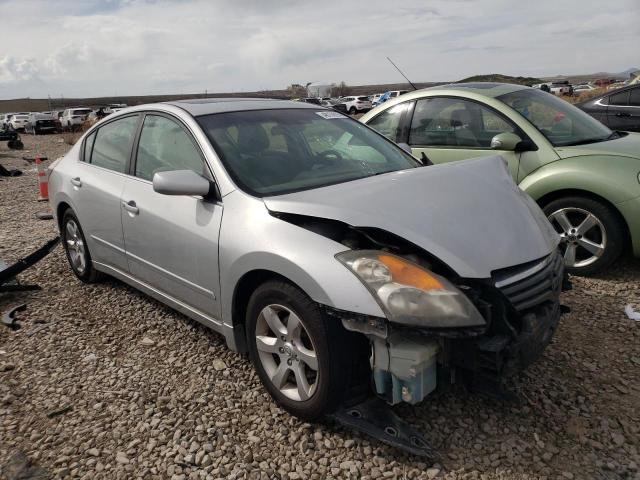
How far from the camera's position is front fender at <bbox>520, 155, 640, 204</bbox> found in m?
4.17

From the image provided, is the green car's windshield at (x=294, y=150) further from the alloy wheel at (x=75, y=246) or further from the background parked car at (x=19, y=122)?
the background parked car at (x=19, y=122)

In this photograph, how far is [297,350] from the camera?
2541mm

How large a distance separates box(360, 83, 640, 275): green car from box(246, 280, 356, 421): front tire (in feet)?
8.95

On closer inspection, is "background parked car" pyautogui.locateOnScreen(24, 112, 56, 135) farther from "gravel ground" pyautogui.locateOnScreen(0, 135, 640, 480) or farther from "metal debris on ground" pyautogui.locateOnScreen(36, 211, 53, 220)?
"gravel ground" pyautogui.locateOnScreen(0, 135, 640, 480)

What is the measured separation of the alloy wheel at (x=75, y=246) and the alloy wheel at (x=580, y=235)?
13.7 ft

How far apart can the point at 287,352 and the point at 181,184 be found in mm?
1082

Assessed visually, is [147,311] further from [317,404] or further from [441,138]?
[441,138]

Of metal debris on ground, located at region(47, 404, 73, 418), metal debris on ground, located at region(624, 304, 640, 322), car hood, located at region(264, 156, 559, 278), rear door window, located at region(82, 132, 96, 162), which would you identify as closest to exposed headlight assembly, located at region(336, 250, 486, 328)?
car hood, located at region(264, 156, 559, 278)

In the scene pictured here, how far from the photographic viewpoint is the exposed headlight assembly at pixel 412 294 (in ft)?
7.09

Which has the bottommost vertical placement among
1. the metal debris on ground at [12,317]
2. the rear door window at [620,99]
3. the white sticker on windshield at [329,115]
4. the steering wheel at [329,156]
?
the metal debris on ground at [12,317]

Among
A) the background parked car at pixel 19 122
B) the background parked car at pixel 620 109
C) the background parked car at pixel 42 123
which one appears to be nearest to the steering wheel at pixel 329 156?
the background parked car at pixel 620 109

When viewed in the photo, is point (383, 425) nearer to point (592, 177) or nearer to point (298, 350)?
point (298, 350)

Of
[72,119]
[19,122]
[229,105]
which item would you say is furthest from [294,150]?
[19,122]

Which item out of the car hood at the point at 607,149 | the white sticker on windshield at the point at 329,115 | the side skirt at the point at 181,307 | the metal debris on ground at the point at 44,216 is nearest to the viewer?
the side skirt at the point at 181,307
